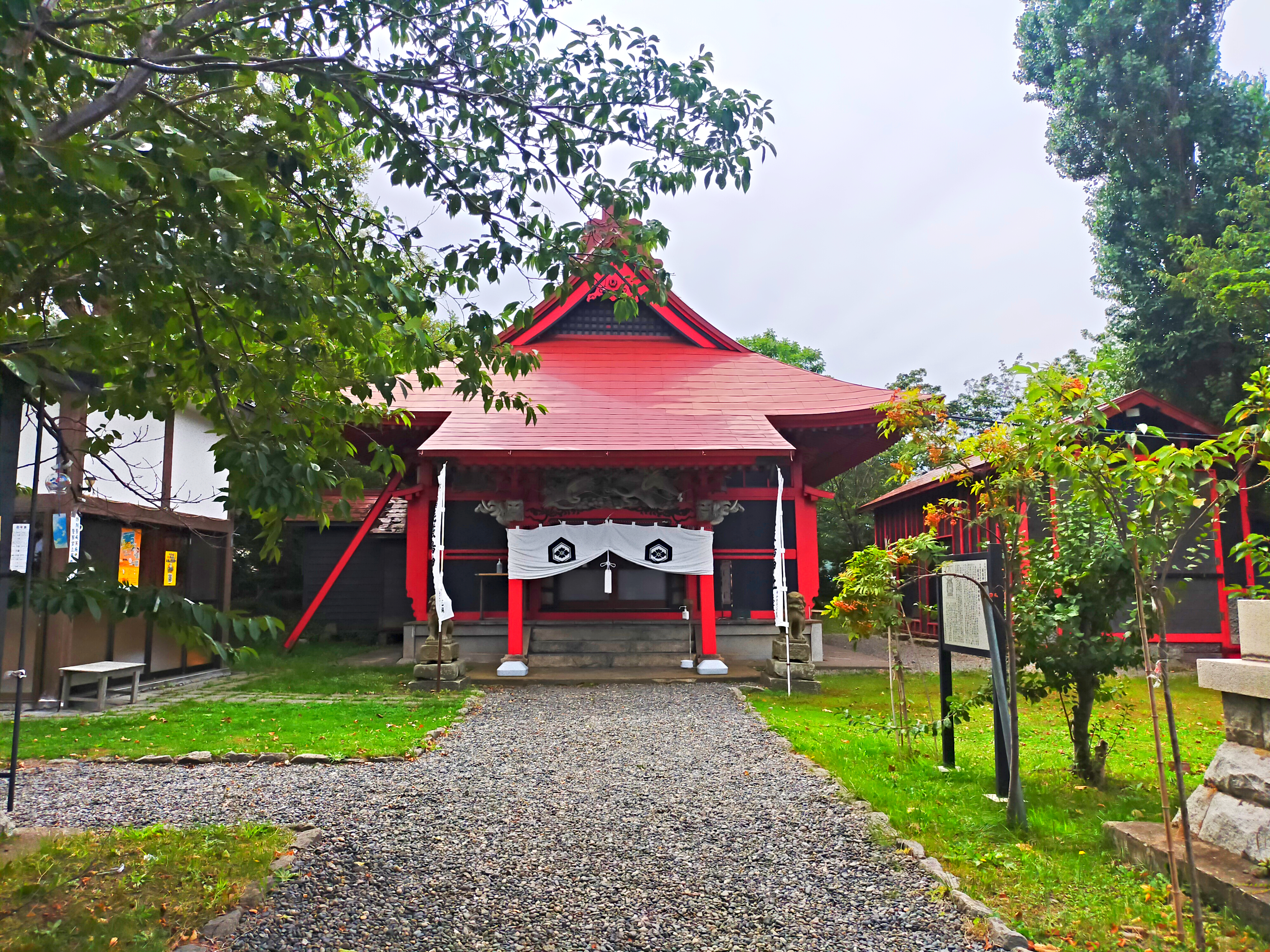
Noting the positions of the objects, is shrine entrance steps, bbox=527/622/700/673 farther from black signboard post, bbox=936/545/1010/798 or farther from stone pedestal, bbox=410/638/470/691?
black signboard post, bbox=936/545/1010/798

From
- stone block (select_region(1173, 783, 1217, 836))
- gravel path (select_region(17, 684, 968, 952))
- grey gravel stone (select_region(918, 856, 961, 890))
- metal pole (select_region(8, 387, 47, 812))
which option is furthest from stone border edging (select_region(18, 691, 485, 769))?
stone block (select_region(1173, 783, 1217, 836))

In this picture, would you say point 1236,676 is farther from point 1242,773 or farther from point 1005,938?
point 1005,938

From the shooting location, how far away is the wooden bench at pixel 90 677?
8734 mm

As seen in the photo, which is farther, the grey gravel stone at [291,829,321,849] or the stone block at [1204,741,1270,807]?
the grey gravel stone at [291,829,321,849]

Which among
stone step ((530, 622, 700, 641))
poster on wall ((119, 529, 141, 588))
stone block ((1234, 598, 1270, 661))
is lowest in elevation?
stone step ((530, 622, 700, 641))

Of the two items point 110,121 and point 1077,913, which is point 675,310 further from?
point 1077,913

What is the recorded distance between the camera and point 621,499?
468 inches

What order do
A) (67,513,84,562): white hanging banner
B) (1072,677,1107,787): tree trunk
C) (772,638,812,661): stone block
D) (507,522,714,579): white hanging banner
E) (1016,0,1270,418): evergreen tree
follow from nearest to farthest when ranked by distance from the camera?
(1072,677,1107,787): tree trunk, (67,513,84,562): white hanging banner, (772,638,812,661): stone block, (507,522,714,579): white hanging banner, (1016,0,1270,418): evergreen tree

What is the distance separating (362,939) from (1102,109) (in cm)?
1762

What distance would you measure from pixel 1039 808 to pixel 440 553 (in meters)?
7.97

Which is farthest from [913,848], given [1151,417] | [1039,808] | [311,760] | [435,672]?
[1151,417]

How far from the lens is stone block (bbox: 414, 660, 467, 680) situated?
404 inches

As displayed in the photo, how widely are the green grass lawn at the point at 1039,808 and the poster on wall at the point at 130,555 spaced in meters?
8.18

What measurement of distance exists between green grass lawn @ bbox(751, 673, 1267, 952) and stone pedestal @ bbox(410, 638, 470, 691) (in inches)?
164
